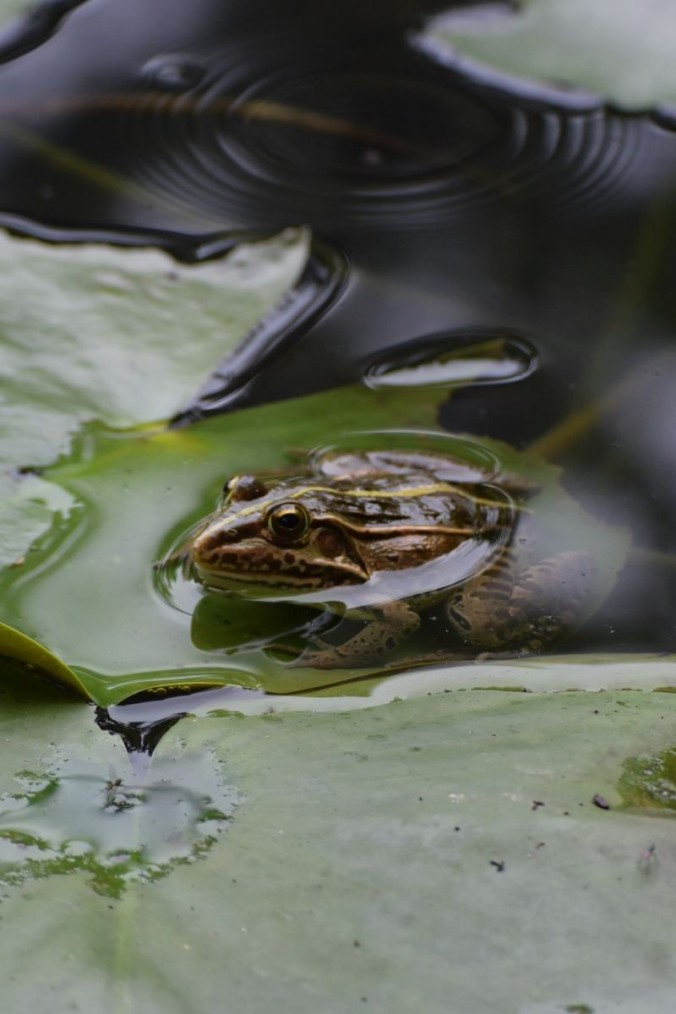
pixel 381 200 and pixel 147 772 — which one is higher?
pixel 381 200

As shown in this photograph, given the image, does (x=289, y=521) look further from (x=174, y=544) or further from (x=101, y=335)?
(x=101, y=335)

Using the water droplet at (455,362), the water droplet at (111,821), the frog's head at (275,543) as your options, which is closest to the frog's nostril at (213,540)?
the frog's head at (275,543)

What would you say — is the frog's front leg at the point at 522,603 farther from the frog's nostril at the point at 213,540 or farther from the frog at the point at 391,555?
the frog's nostril at the point at 213,540

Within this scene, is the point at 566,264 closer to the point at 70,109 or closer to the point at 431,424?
the point at 431,424

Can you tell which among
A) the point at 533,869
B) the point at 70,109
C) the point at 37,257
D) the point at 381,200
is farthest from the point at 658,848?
the point at 70,109

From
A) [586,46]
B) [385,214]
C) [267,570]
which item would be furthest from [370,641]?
[586,46]

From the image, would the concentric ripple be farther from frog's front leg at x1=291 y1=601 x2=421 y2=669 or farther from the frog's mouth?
frog's front leg at x1=291 y1=601 x2=421 y2=669

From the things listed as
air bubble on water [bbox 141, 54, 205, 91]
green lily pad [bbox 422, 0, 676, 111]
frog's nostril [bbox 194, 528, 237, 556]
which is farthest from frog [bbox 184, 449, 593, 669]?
air bubble on water [bbox 141, 54, 205, 91]
